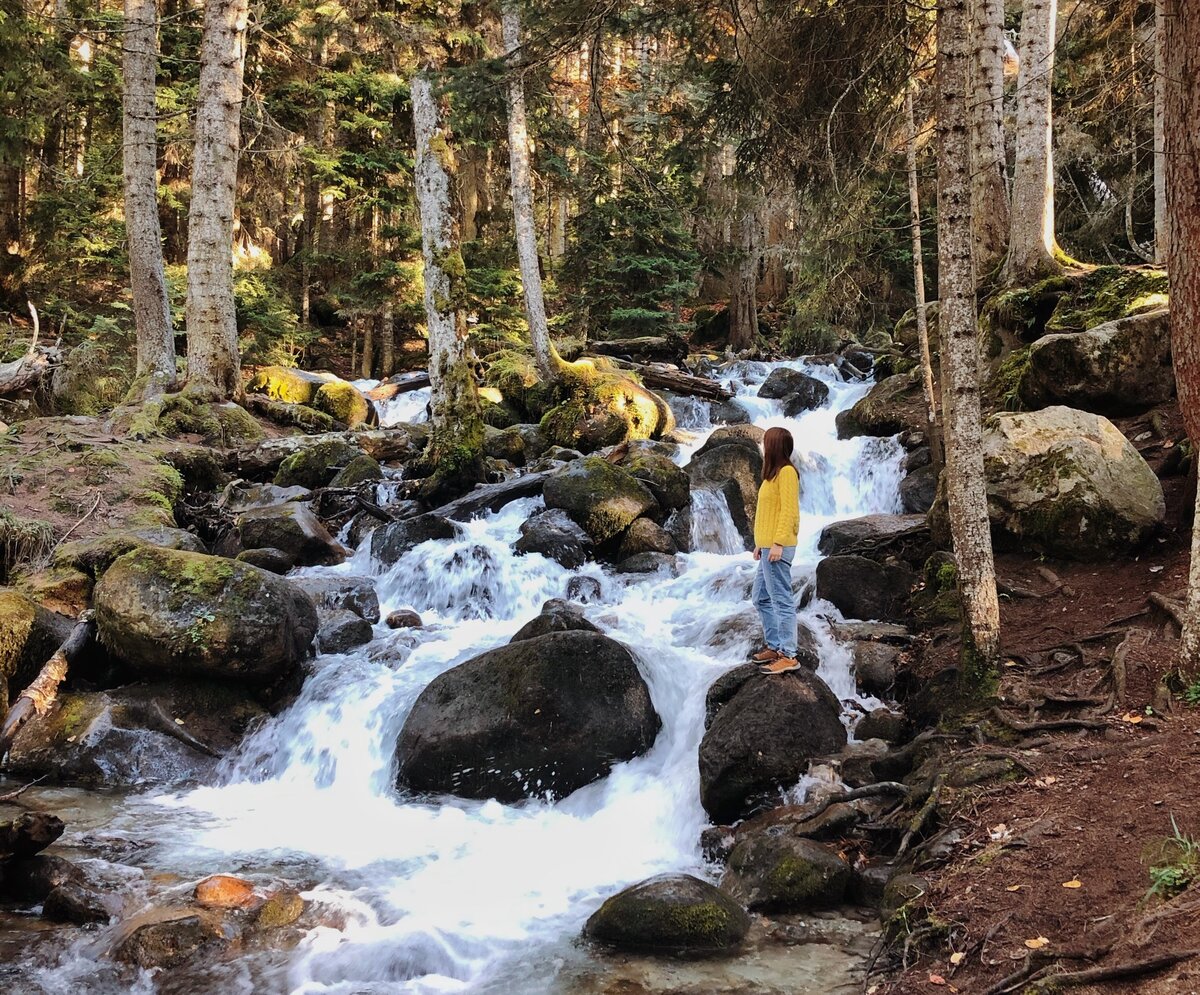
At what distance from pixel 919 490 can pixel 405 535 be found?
302 inches

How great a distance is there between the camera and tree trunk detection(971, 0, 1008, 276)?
428 inches

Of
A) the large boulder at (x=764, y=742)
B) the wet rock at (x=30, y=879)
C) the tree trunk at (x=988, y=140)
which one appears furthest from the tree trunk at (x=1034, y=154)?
the wet rock at (x=30, y=879)

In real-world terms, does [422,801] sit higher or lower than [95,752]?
lower

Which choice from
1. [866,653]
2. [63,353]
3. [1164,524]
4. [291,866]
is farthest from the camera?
[63,353]

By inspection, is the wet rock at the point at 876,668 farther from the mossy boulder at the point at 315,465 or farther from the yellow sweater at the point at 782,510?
the mossy boulder at the point at 315,465

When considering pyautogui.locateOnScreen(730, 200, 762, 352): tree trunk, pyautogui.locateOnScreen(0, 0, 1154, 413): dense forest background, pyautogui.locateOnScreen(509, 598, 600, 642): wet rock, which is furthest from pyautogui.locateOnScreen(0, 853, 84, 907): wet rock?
pyautogui.locateOnScreen(730, 200, 762, 352): tree trunk

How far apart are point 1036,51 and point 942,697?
31.9 feet

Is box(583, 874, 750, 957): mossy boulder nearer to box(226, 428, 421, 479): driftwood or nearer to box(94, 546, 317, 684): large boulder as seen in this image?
box(94, 546, 317, 684): large boulder

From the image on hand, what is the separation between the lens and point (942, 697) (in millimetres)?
6320

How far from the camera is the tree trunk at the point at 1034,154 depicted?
36.6 feet

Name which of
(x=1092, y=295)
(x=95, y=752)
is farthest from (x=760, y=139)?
(x=95, y=752)

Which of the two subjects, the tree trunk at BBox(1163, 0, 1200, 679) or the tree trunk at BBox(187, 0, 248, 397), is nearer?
the tree trunk at BBox(1163, 0, 1200, 679)

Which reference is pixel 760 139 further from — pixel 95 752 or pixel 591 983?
pixel 95 752

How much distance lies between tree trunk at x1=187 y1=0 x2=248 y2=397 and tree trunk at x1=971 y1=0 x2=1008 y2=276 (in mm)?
12035
